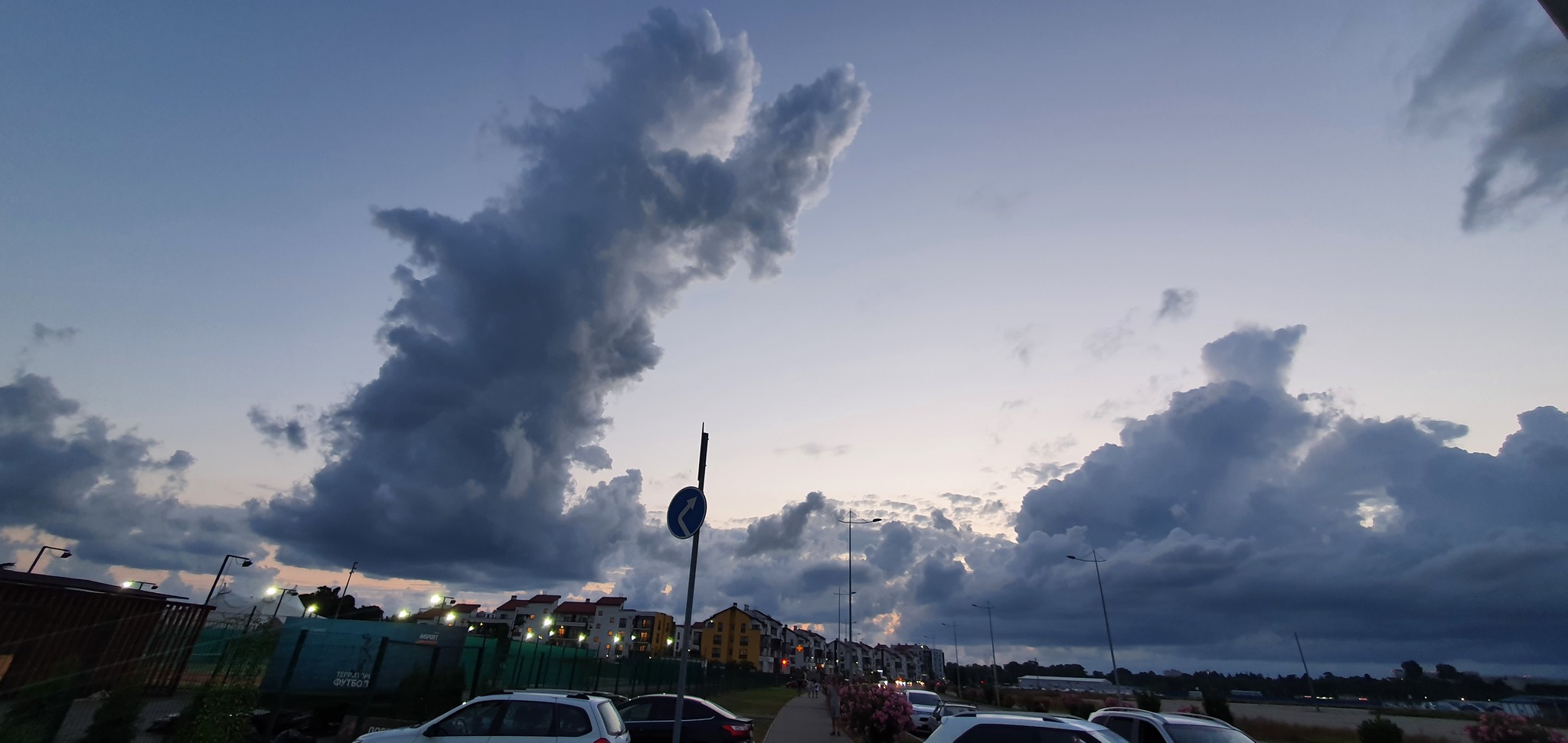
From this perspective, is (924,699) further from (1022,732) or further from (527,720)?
(1022,732)

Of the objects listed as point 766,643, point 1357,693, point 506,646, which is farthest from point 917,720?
point 1357,693

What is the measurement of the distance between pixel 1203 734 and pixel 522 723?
10188mm

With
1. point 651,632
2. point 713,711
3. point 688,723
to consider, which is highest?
point 651,632

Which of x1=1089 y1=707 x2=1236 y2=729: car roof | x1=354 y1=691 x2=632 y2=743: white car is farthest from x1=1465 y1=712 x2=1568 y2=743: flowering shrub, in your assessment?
x1=354 y1=691 x2=632 y2=743: white car

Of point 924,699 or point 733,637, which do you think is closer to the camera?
point 924,699

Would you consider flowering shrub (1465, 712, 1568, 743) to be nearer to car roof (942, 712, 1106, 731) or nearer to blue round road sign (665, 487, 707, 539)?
car roof (942, 712, 1106, 731)

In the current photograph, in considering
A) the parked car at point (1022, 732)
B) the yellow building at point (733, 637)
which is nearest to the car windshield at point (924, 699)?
the parked car at point (1022, 732)

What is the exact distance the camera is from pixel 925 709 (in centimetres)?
2847

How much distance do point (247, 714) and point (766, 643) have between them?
136 m

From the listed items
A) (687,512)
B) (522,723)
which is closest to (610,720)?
(522,723)

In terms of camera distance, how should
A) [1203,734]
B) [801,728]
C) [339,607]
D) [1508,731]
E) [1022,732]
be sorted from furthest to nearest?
[339,607] < [801,728] < [1508,731] < [1203,734] < [1022,732]

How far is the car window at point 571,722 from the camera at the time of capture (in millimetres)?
10086

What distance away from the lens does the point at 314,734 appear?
1647cm

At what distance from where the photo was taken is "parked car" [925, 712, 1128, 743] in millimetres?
7750
